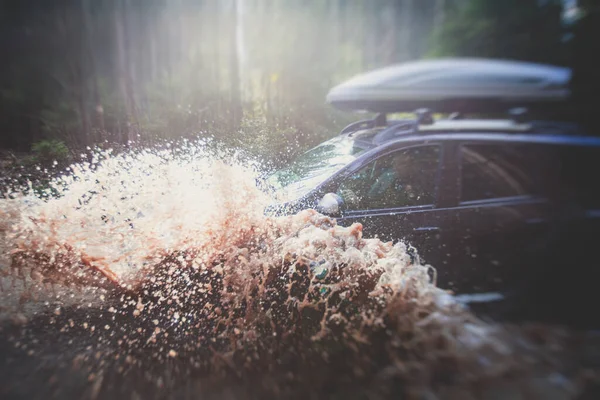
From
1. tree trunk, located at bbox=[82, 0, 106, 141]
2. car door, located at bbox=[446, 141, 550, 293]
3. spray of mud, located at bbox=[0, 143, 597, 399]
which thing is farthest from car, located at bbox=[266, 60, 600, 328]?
tree trunk, located at bbox=[82, 0, 106, 141]

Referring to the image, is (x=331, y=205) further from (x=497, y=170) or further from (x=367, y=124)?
(x=497, y=170)

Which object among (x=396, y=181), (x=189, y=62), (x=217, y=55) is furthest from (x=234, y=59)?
(x=396, y=181)

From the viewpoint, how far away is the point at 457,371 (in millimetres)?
1359

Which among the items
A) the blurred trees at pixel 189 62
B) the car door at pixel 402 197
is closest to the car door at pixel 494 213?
the car door at pixel 402 197

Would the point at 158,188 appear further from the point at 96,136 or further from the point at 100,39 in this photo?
the point at 100,39

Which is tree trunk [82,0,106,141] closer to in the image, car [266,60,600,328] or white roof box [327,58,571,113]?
car [266,60,600,328]

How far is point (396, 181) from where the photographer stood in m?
1.74

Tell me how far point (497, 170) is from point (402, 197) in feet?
1.52

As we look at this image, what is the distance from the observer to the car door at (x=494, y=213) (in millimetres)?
1543

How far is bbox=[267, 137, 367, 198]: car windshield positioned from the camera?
1838 millimetres

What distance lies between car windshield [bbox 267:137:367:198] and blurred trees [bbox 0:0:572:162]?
0.07 m

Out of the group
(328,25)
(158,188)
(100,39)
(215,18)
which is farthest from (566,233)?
(100,39)

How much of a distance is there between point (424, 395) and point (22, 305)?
2230mm

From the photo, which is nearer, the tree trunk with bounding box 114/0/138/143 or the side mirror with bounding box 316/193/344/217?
the side mirror with bounding box 316/193/344/217
